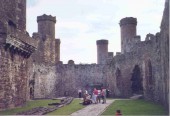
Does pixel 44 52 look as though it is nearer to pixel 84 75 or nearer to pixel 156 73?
pixel 84 75

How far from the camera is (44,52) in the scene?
3588cm

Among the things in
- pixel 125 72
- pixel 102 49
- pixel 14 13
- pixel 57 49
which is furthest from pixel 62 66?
pixel 14 13

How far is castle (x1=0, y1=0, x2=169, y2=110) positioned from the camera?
19.7 m

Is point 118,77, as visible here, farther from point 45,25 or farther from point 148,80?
point 45,25

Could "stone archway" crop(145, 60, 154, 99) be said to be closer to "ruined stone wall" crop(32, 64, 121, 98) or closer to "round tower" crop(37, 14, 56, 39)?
"ruined stone wall" crop(32, 64, 121, 98)

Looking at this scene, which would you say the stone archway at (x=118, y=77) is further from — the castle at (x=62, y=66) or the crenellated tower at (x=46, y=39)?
the crenellated tower at (x=46, y=39)

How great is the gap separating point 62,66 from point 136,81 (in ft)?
34.2

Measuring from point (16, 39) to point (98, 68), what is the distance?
737 inches

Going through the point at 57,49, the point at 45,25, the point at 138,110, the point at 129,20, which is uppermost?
the point at 129,20

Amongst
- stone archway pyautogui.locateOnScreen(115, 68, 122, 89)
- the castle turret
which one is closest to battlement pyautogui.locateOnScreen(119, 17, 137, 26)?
stone archway pyautogui.locateOnScreen(115, 68, 122, 89)

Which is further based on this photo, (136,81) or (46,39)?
(46,39)

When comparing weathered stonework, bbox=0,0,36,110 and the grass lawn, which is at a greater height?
weathered stonework, bbox=0,0,36,110

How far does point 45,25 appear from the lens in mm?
37469

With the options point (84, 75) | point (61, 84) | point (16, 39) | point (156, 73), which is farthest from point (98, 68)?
point (16, 39)
